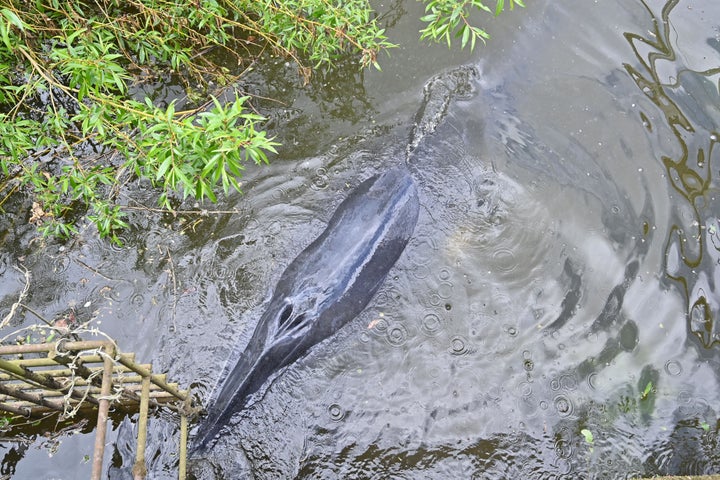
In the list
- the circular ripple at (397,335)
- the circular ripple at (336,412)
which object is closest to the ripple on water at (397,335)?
the circular ripple at (397,335)

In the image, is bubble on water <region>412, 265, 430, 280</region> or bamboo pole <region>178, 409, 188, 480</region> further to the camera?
bubble on water <region>412, 265, 430, 280</region>

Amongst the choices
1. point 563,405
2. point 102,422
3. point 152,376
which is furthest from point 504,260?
point 102,422

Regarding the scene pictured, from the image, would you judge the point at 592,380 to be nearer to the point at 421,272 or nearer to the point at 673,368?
the point at 673,368

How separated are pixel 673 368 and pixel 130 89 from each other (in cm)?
571

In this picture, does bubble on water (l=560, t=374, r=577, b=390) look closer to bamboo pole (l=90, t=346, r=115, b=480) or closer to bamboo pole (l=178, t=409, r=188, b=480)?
bamboo pole (l=178, t=409, r=188, b=480)

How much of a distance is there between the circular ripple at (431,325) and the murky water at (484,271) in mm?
25

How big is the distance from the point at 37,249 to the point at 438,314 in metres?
3.57

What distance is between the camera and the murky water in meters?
4.47

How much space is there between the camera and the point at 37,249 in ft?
15.8

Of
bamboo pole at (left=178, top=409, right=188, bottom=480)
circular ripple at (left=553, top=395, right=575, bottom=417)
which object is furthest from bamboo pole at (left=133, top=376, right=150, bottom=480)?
circular ripple at (left=553, top=395, right=575, bottom=417)

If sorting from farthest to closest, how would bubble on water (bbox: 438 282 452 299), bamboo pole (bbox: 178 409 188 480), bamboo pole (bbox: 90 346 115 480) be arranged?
bubble on water (bbox: 438 282 452 299), bamboo pole (bbox: 178 409 188 480), bamboo pole (bbox: 90 346 115 480)

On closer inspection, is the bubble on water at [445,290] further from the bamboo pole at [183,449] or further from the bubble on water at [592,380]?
the bamboo pole at [183,449]

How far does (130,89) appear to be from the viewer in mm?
5488

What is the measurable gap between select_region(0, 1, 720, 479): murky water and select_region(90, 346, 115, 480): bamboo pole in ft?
5.98
